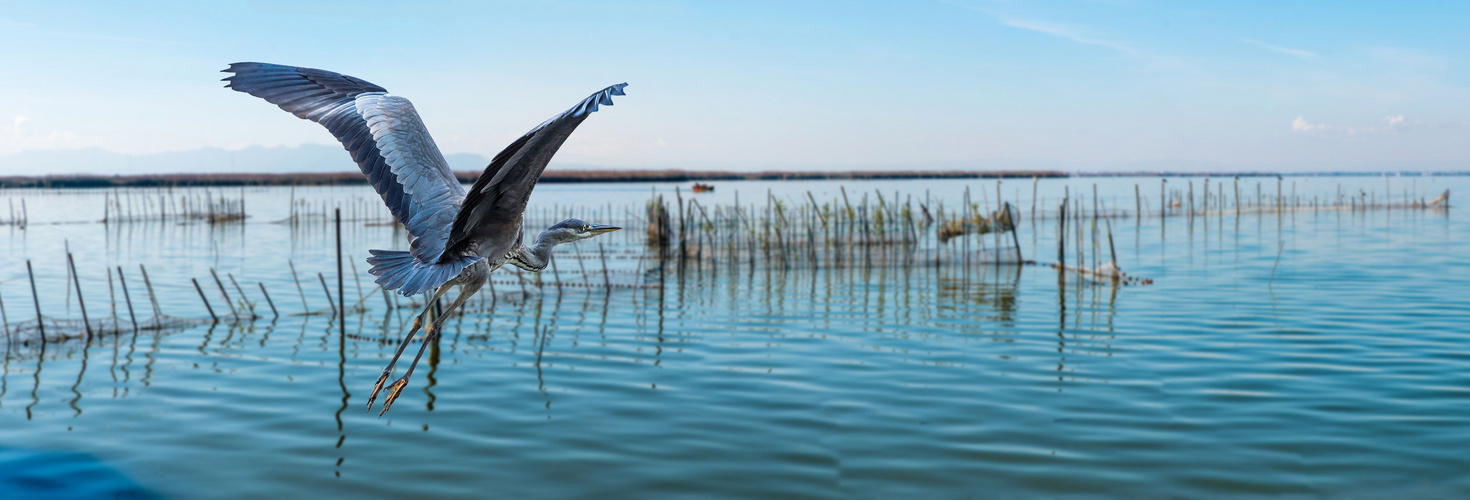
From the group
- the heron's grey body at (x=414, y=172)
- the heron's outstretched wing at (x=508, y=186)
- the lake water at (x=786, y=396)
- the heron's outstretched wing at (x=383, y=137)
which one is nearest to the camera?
the heron's outstretched wing at (x=508, y=186)

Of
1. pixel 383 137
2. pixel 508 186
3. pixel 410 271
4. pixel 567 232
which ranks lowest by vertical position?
pixel 410 271

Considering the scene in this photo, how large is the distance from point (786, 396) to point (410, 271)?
732cm

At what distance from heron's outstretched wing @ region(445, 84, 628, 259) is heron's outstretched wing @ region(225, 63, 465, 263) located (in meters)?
0.18

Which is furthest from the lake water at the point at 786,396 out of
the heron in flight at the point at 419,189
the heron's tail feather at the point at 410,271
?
the heron's tail feather at the point at 410,271

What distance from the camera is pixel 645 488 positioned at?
26.9 ft

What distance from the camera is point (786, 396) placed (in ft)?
35.4

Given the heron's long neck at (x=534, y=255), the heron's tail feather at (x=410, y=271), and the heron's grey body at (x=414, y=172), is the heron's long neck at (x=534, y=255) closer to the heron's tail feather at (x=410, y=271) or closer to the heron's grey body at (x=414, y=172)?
the heron's grey body at (x=414, y=172)

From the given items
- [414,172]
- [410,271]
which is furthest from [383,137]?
[410,271]

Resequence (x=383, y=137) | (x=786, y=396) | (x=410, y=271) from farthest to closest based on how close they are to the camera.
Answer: (x=786, y=396)
(x=383, y=137)
(x=410, y=271)

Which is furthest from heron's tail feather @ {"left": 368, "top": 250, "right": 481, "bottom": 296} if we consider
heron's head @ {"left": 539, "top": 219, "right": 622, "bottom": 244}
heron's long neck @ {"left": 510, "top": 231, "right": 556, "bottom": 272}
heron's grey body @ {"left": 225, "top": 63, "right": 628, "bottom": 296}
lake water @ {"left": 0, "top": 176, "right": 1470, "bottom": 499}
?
lake water @ {"left": 0, "top": 176, "right": 1470, "bottom": 499}

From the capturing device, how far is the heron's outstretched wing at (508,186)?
3256 millimetres

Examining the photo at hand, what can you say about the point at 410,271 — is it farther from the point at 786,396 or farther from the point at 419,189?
the point at 786,396

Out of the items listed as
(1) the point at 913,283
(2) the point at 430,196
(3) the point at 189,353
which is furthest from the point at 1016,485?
(1) the point at 913,283

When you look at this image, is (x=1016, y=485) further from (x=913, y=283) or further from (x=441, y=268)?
(x=913, y=283)
